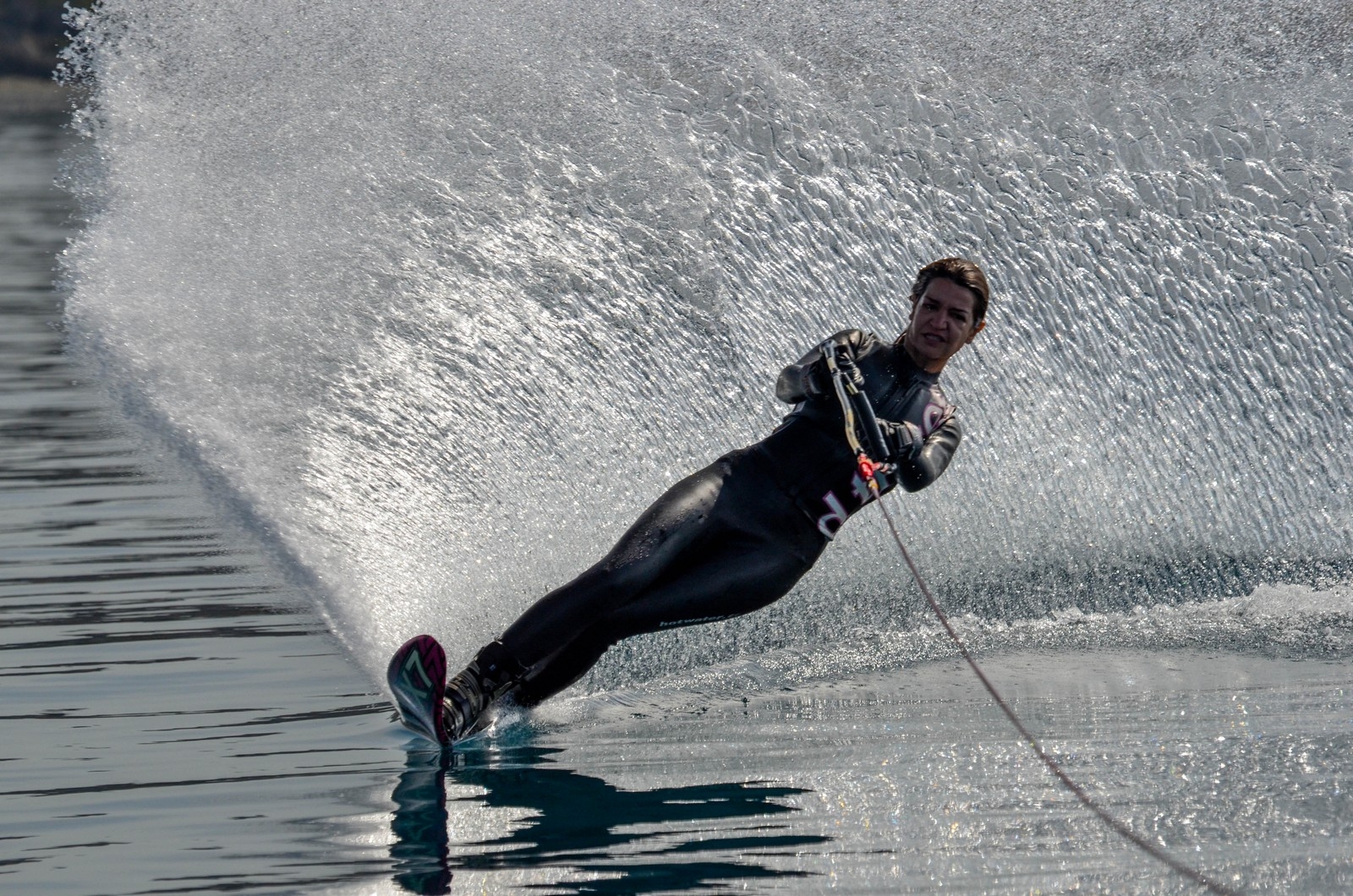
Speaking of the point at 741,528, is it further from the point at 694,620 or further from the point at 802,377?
the point at 802,377

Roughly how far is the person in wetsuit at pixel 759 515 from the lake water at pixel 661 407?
0.24 metres

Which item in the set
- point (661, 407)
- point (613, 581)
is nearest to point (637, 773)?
A: point (613, 581)

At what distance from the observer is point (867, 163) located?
7.06 m

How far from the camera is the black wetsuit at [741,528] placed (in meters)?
4.83

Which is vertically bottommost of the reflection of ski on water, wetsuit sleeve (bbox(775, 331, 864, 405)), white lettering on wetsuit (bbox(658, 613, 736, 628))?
the reflection of ski on water

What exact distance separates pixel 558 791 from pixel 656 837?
46 centimetres

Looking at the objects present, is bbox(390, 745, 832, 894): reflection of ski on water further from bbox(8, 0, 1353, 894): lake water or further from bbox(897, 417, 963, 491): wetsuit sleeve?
bbox(897, 417, 963, 491): wetsuit sleeve

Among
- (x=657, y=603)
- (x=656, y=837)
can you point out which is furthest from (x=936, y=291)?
(x=656, y=837)

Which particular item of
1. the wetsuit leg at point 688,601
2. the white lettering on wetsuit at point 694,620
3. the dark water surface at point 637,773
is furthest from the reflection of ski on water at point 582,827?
A: the white lettering on wetsuit at point 694,620

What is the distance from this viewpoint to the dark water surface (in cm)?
363

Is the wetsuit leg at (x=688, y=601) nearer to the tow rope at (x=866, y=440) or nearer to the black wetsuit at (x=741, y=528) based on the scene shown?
the black wetsuit at (x=741, y=528)

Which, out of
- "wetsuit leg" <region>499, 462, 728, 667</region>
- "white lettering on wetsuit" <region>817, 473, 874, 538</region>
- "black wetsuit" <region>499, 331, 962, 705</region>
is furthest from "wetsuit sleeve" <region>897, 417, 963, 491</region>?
"wetsuit leg" <region>499, 462, 728, 667</region>

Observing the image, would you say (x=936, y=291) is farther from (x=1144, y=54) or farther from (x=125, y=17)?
(x=125, y=17)

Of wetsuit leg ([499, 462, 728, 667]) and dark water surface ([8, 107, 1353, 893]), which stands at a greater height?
wetsuit leg ([499, 462, 728, 667])
